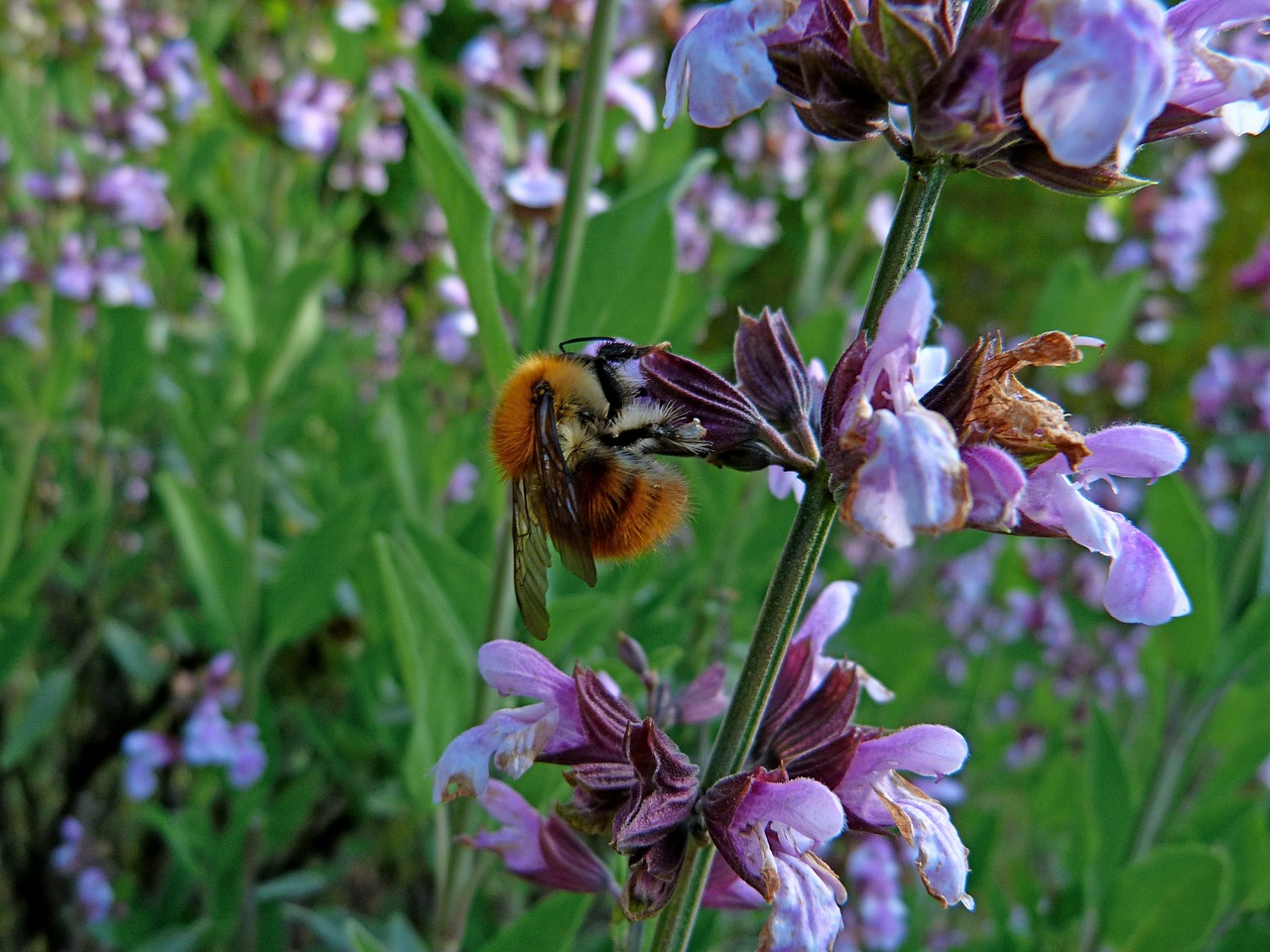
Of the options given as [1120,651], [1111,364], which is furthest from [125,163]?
[1120,651]

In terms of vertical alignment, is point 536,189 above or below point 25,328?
above

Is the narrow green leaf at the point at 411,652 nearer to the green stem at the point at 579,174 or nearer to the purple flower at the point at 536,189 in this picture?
the green stem at the point at 579,174

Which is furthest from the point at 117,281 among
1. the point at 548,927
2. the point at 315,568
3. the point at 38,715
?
the point at 548,927

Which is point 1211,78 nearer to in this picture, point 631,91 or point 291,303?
point 631,91

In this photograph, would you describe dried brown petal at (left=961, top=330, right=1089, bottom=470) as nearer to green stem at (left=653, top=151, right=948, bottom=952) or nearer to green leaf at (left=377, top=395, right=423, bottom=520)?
green stem at (left=653, top=151, right=948, bottom=952)

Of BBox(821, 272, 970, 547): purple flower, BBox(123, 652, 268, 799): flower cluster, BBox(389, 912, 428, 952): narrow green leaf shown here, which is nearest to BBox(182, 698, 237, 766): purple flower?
BBox(123, 652, 268, 799): flower cluster

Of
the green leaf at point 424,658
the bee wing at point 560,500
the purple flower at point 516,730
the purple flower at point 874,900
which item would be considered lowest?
the purple flower at point 874,900

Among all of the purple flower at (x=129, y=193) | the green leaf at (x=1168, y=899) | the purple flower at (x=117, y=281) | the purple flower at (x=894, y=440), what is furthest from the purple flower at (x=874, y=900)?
the purple flower at (x=129, y=193)
